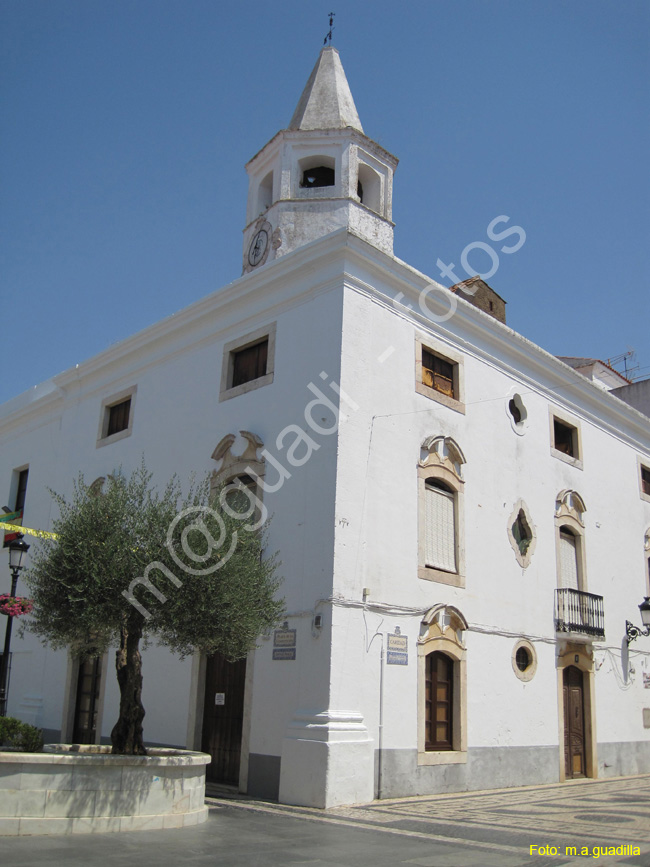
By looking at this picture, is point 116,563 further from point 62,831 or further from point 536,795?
point 536,795

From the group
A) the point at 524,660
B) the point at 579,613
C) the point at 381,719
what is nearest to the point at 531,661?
the point at 524,660

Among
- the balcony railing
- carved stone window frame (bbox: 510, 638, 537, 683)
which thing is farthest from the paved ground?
the balcony railing

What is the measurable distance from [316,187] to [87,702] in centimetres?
1160

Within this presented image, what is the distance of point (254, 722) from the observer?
40.8 feet

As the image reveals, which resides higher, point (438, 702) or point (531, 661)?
point (531, 661)

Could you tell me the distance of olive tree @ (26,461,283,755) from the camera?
9711 mm

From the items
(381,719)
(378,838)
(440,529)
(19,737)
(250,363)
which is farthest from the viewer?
(250,363)

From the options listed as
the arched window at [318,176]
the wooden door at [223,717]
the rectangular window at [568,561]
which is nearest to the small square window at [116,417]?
the arched window at [318,176]

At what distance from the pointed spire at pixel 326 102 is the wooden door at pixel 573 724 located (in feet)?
41.3

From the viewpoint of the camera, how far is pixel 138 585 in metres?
9.73

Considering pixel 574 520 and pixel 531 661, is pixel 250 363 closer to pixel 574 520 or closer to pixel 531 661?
A: pixel 531 661

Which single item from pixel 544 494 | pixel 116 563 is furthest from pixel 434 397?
pixel 116 563

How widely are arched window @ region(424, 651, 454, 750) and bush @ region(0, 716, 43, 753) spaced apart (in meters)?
6.13

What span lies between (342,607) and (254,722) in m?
2.31
